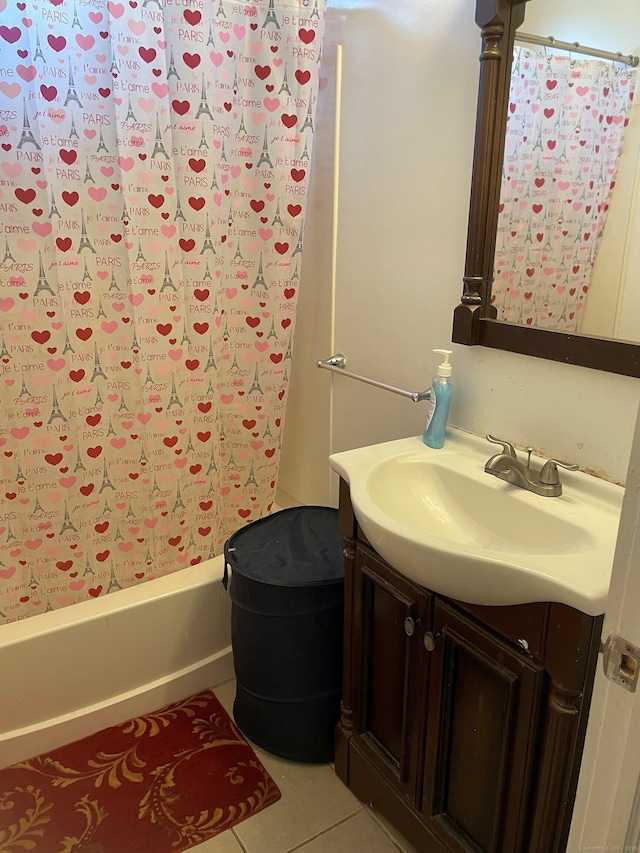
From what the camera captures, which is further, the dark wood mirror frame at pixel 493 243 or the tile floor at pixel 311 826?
the tile floor at pixel 311 826

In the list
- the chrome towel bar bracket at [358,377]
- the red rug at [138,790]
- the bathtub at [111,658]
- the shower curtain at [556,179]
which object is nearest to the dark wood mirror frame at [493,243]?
the shower curtain at [556,179]

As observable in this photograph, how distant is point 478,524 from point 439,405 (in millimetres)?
301

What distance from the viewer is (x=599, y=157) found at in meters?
1.21

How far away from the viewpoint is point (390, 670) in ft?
4.65

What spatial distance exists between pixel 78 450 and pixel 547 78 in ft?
4.59

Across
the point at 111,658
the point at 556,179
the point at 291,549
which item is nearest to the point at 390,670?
the point at 291,549

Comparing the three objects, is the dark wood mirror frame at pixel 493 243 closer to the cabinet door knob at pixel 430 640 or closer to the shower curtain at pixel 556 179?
the shower curtain at pixel 556 179

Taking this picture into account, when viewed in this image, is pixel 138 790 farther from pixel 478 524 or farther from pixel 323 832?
pixel 478 524

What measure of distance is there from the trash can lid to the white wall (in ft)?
0.97

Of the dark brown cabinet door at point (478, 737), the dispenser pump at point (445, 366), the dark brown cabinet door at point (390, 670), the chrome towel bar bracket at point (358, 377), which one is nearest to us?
the dark brown cabinet door at point (478, 737)

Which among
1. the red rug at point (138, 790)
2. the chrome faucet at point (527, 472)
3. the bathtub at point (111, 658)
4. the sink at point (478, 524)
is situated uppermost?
the chrome faucet at point (527, 472)

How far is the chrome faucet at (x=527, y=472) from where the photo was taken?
4.12 feet

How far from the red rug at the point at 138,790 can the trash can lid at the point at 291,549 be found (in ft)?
1.56

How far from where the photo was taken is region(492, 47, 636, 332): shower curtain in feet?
3.94
